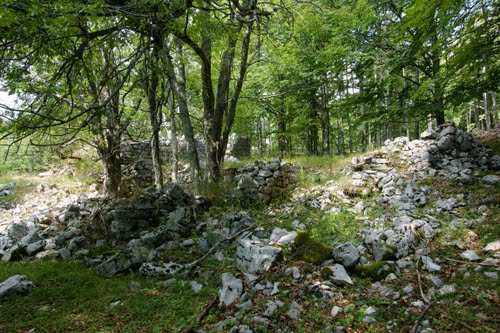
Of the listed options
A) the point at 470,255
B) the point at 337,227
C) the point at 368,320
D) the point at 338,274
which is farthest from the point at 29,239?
the point at 470,255

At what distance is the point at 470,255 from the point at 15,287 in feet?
18.6

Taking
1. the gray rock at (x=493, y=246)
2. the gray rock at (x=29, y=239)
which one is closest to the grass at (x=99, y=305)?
the gray rock at (x=29, y=239)

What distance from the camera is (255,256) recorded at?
3.88 metres

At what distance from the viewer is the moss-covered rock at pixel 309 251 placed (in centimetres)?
377

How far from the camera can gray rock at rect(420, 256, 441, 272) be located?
336 cm

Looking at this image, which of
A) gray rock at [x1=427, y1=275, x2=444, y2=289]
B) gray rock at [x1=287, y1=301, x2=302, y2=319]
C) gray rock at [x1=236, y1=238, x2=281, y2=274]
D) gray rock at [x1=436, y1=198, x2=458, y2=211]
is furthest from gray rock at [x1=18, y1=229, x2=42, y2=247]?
gray rock at [x1=436, y1=198, x2=458, y2=211]

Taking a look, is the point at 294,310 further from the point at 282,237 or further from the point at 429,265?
the point at 429,265

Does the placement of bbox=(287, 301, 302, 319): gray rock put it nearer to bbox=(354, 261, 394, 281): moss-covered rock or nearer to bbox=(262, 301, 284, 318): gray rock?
bbox=(262, 301, 284, 318): gray rock

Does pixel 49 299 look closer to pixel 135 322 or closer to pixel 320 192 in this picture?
pixel 135 322

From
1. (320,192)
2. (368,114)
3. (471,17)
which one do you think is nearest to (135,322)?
(320,192)

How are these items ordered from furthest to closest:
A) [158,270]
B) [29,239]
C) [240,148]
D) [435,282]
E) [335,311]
Answer: [240,148] → [29,239] → [158,270] → [435,282] → [335,311]

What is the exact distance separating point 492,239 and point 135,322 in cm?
475

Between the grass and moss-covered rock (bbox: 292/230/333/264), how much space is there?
1264 mm

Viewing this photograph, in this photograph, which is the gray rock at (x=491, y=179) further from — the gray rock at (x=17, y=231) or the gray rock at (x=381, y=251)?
the gray rock at (x=17, y=231)
